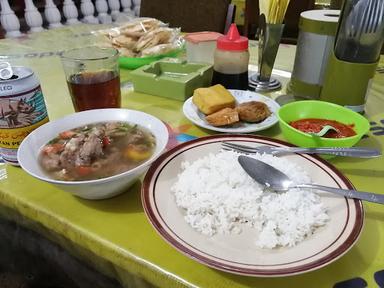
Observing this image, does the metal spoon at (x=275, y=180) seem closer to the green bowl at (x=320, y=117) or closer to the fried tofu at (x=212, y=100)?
the green bowl at (x=320, y=117)

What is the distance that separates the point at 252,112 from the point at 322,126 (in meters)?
0.17

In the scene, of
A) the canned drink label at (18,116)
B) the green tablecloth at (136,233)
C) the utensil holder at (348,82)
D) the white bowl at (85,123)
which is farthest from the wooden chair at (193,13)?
the canned drink label at (18,116)

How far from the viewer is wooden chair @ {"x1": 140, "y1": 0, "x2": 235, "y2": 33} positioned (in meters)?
1.88

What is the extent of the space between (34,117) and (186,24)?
1.53 meters

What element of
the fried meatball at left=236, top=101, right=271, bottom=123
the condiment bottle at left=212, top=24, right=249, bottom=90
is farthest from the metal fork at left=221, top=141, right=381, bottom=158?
the condiment bottle at left=212, top=24, right=249, bottom=90

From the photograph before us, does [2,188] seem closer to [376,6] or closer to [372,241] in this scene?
[372,241]

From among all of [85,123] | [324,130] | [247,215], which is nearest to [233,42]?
[324,130]

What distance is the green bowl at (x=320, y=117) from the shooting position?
27.3 inches

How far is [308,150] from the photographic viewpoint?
68cm

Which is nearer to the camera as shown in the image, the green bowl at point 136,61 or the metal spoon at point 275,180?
the metal spoon at point 275,180

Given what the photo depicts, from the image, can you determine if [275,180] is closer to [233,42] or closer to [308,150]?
[308,150]

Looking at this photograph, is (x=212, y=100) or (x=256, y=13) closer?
(x=212, y=100)

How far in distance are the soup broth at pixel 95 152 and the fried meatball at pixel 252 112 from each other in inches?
10.3

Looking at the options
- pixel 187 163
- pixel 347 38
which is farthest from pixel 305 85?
pixel 187 163
